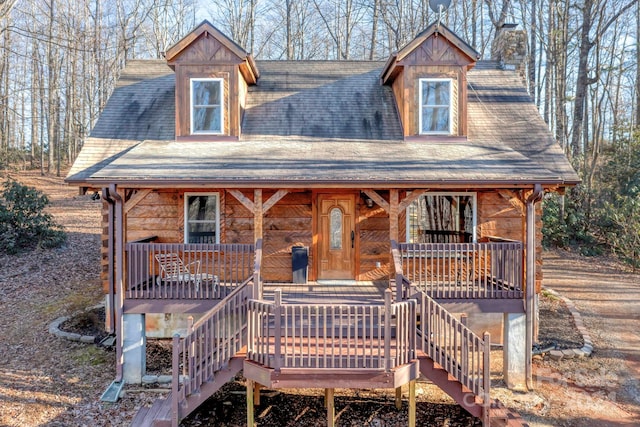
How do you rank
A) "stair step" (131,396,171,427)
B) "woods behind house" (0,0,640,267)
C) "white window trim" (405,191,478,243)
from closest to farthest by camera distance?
1. "stair step" (131,396,171,427)
2. "white window trim" (405,191,478,243)
3. "woods behind house" (0,0,640,267)

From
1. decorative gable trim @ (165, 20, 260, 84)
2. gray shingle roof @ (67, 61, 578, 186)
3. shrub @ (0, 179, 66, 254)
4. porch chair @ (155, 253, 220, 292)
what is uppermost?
decorative gable trim @ (165, 20, 260, 84)

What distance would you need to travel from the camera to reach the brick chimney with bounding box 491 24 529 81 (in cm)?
1280

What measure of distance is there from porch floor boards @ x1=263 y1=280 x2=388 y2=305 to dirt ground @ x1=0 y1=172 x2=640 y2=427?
1813 millimetres

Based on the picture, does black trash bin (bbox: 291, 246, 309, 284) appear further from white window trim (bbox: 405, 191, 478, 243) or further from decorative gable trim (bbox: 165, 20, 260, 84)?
decorative gable trim (bbox: 165, 20, 260, 84)

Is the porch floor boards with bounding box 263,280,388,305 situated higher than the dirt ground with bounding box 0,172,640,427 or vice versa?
the porch floor boards with bounding box 263,280,388,305

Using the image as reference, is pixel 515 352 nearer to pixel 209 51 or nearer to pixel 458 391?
pixel 458 391

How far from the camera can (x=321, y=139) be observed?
1058cm

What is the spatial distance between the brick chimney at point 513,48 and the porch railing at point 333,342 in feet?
32.2

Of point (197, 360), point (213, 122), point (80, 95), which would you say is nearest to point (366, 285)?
point (197, 360)

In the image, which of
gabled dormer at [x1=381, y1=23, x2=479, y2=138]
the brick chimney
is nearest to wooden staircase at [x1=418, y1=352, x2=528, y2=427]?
gabled dormer at [x1=381, y1=23, x2=479, y2=138]

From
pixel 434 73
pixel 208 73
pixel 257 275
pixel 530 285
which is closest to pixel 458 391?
pixel 530 285

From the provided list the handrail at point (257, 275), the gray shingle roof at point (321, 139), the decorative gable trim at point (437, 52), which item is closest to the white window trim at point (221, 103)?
the gray shingle roof at point (321, 139)

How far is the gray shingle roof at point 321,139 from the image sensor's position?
27.6ft

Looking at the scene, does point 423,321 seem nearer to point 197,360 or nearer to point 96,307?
point 197,360
